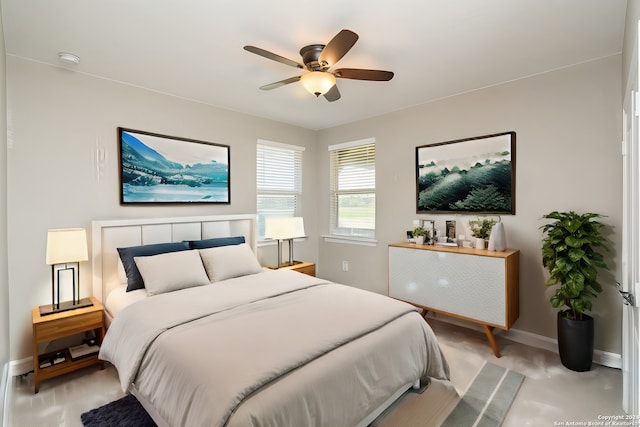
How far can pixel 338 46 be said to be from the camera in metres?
1.94

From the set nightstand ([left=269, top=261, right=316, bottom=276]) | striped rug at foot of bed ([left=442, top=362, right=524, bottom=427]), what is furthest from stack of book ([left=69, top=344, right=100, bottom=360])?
striped rug at foot of bed ([left=442, top=362, right=524, bottom=427])

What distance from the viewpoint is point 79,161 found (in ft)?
9.21

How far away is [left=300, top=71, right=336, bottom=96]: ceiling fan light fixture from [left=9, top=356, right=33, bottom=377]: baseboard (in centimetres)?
318

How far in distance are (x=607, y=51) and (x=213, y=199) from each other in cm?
394

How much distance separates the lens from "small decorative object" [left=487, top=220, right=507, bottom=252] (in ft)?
9.75

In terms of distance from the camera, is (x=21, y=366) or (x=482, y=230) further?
(x=482, y=230)

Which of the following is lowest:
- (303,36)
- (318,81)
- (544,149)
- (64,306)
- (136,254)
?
(64,306)

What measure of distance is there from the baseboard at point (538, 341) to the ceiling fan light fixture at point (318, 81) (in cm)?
288

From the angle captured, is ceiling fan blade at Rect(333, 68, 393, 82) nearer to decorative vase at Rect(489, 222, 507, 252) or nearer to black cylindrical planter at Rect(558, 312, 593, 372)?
decorative vase at Rect(489, 222, 507, 252)

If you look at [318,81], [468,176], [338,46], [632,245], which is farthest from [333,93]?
[632,245]

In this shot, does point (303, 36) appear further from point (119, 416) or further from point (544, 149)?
point (119, 416)

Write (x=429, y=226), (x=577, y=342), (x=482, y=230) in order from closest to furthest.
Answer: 1. (x=577, y=342)
2. (x=482, y=230)
3. (x=429, y=226)

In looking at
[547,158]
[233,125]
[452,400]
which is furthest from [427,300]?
[233,125]

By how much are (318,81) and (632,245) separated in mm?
2136
